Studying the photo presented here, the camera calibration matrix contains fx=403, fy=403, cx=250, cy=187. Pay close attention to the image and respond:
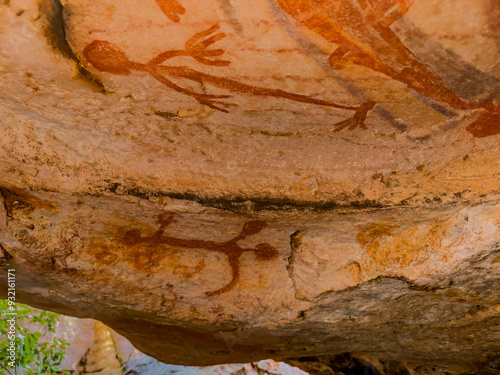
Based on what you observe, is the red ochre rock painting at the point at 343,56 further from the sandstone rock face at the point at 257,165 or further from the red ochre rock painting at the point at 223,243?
the red ochre rock painting at the point at 223,243

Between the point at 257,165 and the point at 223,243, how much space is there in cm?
39

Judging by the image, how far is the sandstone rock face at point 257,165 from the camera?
3.39ft

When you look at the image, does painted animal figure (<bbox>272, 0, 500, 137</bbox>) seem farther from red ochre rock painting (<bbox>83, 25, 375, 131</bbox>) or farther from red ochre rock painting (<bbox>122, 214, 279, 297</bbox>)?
red ochre rock painting (<bbox>122, 214, 279, 297</bbox>)

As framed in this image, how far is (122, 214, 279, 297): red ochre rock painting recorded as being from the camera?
63.0 inches

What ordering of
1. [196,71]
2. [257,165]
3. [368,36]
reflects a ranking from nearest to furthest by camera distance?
1. [368,36]
2. [196,71]
3. [257,165]

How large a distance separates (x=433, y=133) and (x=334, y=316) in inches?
35.0

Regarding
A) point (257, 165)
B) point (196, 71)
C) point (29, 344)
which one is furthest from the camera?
point (29, 344)

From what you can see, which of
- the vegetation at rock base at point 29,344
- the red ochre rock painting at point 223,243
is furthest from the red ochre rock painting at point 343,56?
the vegetation at rock base at point 29,344

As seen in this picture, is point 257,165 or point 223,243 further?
point 223,243

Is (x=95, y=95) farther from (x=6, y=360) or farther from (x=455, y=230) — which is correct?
(x=6, y=360)

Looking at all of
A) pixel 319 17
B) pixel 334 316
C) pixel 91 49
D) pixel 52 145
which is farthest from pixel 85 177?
pixel 334 316

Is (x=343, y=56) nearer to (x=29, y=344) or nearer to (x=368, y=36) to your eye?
(x=368, y=36)

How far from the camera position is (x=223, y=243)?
1662mm

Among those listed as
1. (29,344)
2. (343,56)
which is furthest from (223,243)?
(29,344)
